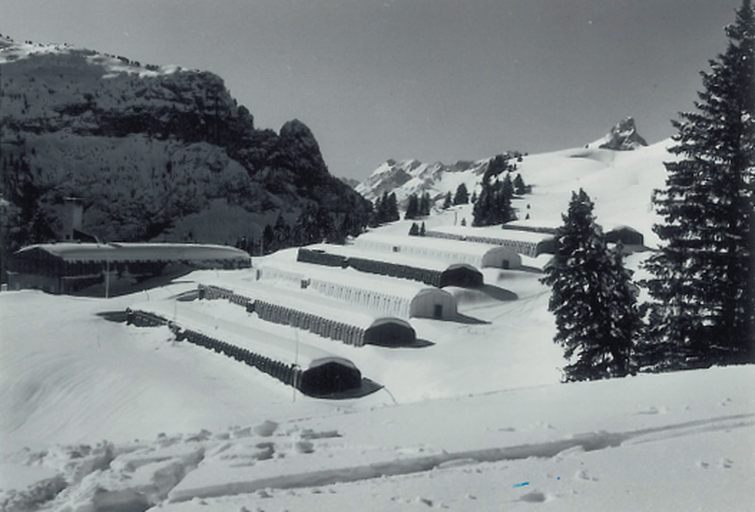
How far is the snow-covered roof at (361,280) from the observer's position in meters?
42.0

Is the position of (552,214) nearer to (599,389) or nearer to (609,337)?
(609,337)

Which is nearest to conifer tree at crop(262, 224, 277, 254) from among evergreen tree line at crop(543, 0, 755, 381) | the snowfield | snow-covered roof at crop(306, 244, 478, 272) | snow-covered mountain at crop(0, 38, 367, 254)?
snow-covered mountain at crop(0, 38, 367, 254)

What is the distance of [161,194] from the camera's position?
4894 inches

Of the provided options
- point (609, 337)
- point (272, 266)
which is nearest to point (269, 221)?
point (272, 266)

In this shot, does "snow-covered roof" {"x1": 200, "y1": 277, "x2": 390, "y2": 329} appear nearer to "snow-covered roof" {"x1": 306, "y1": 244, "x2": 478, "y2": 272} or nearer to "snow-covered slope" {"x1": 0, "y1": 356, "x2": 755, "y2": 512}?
"snow-covered roof" {"x1": 306, "y1": 244, "x2": 478, "y2": 272}

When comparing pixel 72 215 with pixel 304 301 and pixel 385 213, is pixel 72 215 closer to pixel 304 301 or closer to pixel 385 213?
A: pixel 385 213

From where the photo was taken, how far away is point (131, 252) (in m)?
69.1

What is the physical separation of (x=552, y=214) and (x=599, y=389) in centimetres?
9629

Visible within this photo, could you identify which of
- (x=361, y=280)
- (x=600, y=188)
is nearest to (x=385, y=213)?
(x=600, y=188)

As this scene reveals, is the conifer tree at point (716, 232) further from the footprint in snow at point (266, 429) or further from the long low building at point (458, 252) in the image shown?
the long low building at point (458, 252)

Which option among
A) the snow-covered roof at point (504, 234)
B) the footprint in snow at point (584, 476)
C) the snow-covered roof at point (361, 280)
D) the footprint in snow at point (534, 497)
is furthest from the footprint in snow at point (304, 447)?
the snow-covered roof at point (504, 234)

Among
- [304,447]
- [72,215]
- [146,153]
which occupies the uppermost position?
[146,153]

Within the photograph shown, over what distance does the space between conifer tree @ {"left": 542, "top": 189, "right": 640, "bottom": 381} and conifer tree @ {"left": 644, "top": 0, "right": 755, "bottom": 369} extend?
9.87ft

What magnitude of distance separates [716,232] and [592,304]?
18.4 ft
